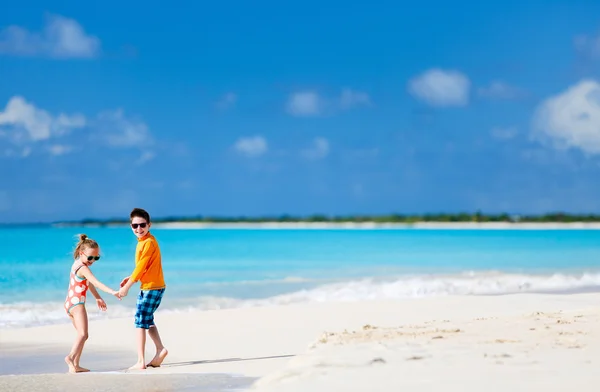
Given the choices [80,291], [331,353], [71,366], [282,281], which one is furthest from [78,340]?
[282,281]

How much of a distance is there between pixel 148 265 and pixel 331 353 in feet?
6.18

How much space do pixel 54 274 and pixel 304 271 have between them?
798 cm

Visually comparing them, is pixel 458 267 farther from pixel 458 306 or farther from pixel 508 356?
pixel 508 356

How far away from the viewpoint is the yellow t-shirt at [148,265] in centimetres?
765

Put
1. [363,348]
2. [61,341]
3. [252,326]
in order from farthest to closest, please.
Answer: [252,326], [61,341], [363,348]

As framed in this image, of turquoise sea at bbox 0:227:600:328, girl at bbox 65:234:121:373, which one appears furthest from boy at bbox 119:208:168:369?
turquoise sea at bbox 0:227:600:328

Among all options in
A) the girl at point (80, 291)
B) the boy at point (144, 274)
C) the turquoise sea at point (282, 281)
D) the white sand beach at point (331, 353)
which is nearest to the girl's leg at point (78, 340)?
the girl at point (80, 291)

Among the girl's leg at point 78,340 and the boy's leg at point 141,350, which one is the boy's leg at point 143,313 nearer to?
the boy's leg at point 141,350

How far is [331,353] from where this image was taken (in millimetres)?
7738

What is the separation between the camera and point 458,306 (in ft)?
43.6

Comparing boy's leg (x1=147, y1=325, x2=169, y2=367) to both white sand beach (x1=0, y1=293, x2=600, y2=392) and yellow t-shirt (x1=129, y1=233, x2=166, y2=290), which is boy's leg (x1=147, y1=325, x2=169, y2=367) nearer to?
white sand beach (x1=0, y1=293, x2=600, y2=392)

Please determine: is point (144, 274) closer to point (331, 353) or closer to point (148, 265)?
A: point (148, 265)

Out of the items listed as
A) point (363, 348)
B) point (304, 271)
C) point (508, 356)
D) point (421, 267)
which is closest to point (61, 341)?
point (363, 348)

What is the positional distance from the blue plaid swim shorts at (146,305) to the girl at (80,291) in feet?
0.85
